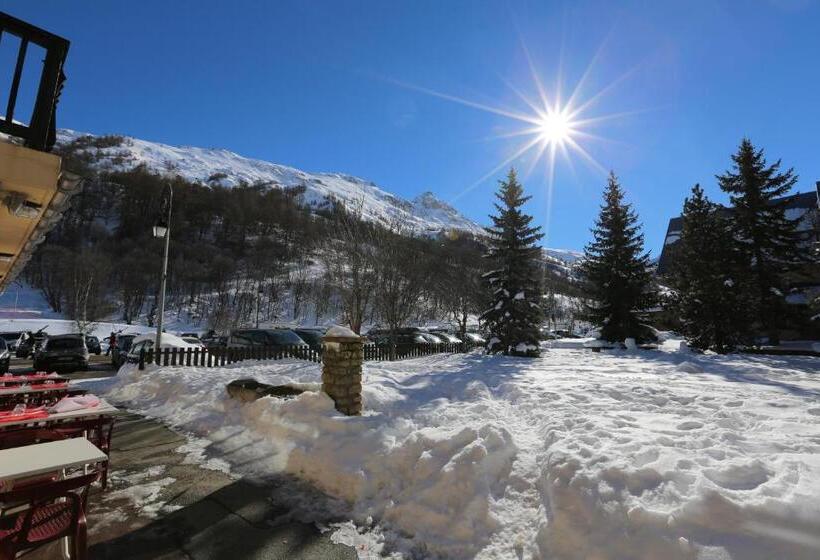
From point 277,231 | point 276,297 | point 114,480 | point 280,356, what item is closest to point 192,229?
point 277,231

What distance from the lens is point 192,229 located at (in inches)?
3098

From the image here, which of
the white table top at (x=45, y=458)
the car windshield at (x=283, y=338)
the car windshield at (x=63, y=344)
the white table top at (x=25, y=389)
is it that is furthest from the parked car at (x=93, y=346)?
the white table top at (x=45, y=458)

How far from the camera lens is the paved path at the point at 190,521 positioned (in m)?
3.28

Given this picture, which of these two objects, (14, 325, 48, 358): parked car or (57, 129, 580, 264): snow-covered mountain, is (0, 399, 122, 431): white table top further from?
(57, 129, 580, 264): snow-covered mountain

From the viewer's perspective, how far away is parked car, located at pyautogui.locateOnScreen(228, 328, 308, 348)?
16.8 metres

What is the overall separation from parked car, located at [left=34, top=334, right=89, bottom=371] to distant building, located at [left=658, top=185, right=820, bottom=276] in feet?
105

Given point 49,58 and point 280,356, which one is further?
point 280,356

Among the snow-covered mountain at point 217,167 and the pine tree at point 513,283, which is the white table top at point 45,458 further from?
the snow-covered mountain at point 217,167

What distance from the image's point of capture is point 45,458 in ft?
9.36

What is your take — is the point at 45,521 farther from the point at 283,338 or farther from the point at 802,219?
the point at 802,219

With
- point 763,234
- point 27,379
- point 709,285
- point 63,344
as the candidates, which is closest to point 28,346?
point 63,344

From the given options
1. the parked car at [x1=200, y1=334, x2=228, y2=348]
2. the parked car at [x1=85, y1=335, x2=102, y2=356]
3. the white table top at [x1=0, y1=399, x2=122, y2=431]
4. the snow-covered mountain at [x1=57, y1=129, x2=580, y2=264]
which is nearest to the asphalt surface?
the white table top at [x1=0, y1=399, x2=122, y2=431]

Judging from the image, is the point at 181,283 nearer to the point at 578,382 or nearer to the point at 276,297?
the point at 276,297

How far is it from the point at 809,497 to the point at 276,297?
63.0 meters
